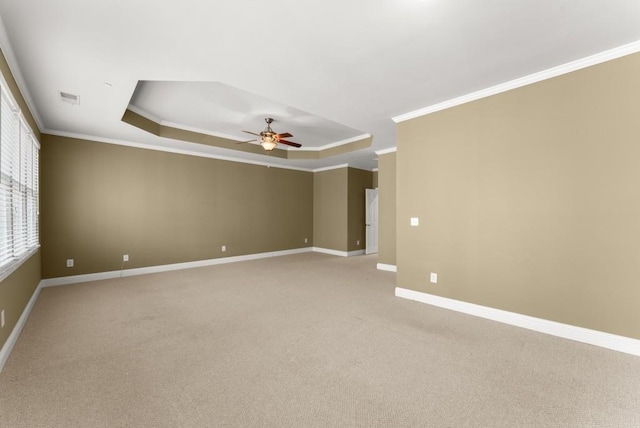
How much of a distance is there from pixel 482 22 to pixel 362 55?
3.25 feet

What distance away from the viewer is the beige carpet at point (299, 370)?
1.79 m

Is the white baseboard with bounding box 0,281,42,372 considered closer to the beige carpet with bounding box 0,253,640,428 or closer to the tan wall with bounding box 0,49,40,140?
the beige carpet with bounding box 0,253,640,428

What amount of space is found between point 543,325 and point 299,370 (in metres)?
2.65

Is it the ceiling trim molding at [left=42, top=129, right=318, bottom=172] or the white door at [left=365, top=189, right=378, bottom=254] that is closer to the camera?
the ceiling trim molding at [left=42, top=129, right=318, bottom=172]

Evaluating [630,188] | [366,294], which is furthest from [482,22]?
[366,294]

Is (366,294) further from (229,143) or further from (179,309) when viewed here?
(229,143)

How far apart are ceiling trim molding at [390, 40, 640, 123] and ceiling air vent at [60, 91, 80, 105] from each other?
444 centimetres

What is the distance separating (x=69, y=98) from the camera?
143 inches

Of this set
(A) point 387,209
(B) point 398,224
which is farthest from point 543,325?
(A) point 387,209

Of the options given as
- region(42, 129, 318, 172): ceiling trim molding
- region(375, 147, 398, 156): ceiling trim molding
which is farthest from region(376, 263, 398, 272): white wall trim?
region(42, 129, 318, 172): ceiling trim molding

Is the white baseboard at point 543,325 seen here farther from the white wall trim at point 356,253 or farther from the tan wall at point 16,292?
the tan wall at point 16,292

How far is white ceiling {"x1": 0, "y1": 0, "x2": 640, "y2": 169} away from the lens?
2.10 metres

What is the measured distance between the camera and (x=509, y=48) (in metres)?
2.59

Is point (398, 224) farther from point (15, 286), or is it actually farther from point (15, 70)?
point (15, 70)
